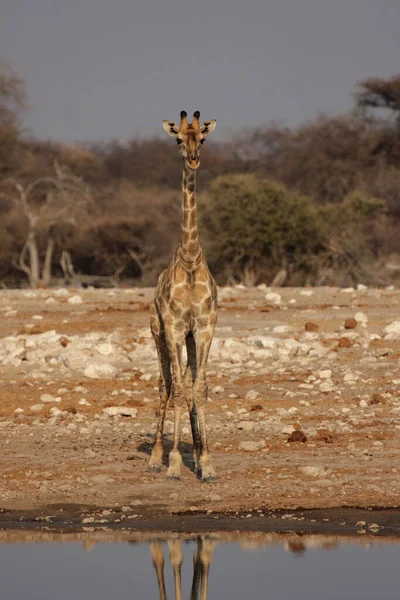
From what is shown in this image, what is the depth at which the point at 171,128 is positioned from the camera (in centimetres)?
942

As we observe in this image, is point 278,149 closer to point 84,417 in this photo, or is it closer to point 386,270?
point 386,270

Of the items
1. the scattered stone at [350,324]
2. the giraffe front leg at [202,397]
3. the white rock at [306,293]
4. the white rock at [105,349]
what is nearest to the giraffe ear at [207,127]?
the giraffe front leg at [202,397]

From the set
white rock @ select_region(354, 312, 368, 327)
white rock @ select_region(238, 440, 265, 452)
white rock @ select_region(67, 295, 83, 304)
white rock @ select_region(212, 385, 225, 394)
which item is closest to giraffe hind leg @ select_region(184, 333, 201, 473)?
white rock @ select_region(238, 440, 265, 452)

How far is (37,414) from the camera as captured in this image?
11844 mm

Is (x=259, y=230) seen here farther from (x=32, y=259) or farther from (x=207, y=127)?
(x=207, y=127)

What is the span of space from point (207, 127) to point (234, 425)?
2.83 metres

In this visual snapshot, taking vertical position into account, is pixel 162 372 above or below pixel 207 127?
below

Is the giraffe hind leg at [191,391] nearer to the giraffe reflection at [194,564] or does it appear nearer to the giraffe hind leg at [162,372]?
the giraffe hind leg at [162,372]

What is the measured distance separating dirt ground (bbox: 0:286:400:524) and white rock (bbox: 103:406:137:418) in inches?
2.8

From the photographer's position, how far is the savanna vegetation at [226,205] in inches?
1355

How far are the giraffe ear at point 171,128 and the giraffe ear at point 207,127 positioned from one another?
0.60ft

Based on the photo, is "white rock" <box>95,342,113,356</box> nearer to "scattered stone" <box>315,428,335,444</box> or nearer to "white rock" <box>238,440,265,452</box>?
"scattered stone" <box>315,428,335,444</box>

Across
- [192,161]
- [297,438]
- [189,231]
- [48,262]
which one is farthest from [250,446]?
[48,262]

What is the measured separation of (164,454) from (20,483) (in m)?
1.38
